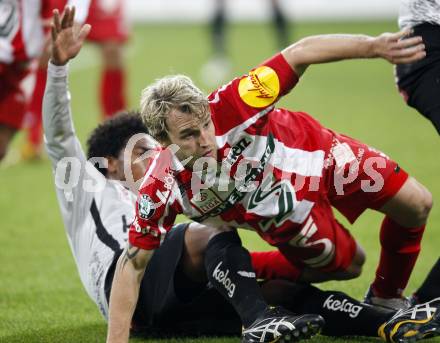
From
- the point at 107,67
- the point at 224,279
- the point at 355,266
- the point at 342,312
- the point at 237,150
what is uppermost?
the point at 237,150

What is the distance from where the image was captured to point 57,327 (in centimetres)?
406

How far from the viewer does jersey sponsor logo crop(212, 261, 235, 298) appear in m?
3.56

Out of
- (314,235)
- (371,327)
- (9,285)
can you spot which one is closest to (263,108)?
(314,235)

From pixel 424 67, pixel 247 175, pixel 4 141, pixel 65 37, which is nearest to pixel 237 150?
pixel 247 175

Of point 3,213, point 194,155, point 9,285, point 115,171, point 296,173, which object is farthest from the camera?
point 3,213

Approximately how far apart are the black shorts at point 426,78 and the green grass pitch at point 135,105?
0.93m

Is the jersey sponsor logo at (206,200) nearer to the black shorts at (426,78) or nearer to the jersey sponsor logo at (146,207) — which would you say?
the jersey sponsor logo at (146,207)

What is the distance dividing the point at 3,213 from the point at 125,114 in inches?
90.5

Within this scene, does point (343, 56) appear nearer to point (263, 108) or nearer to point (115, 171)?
point (263, 108)

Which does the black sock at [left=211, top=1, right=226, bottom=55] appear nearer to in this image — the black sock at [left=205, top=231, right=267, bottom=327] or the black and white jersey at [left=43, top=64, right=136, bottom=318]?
the black and white jersey at [left=43, top=64, right=136, bottom=318]

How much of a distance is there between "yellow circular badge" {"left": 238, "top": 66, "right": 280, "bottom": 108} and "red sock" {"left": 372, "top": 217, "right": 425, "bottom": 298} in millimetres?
758

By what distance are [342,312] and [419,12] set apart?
1.40 metres

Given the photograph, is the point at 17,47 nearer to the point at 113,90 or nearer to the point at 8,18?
the point at 8,18

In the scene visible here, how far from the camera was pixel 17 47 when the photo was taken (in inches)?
226
